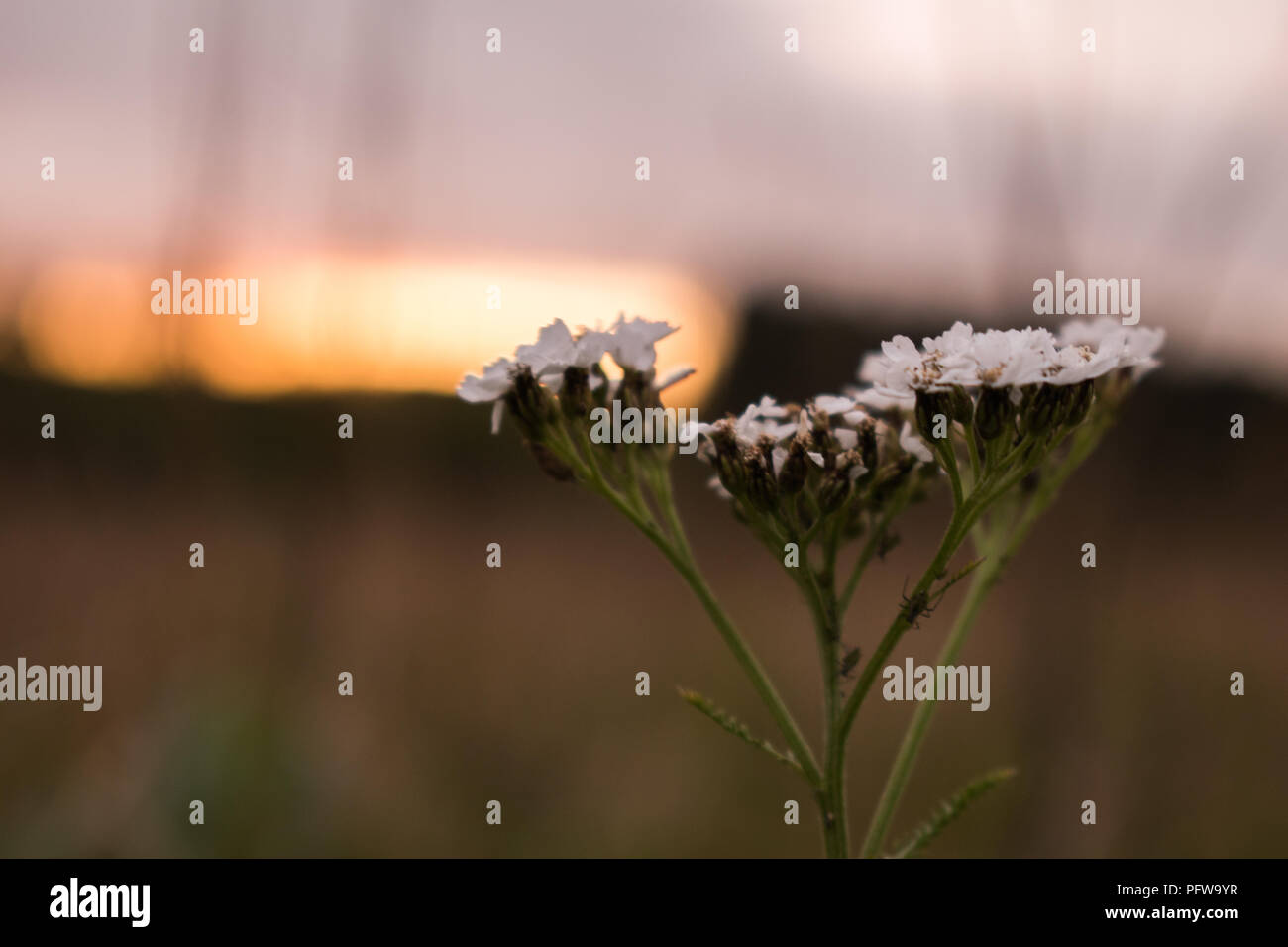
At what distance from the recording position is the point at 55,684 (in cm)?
788

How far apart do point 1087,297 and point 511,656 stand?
287 inches

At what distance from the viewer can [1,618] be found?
822 cm

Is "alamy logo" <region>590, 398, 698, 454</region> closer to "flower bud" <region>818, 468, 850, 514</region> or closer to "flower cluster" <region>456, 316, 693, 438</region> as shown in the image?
"flower cluster" <region>456, 316, 693, 438</region>

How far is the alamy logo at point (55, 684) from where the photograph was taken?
22.6 feet

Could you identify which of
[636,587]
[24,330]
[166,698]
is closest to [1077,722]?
[166,698]

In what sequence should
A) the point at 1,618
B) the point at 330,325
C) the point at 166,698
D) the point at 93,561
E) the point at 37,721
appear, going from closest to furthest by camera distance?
the point at 330,325 → the point at 166,698 → the point at 37,721 → the point at 1,618 → the point at 93,561

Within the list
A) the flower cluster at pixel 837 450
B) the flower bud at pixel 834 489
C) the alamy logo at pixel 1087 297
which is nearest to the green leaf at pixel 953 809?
the flower cluster at pixel 837 450

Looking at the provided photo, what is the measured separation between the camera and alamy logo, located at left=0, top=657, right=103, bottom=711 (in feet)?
22.6

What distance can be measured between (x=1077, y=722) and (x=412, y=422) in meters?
4.46

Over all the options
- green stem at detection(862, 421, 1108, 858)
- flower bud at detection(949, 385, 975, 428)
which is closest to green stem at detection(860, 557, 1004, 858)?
green stem at detection(862, 421, 1108, 858)

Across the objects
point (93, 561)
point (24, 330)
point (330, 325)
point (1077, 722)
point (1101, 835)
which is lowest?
point (1101, 835)

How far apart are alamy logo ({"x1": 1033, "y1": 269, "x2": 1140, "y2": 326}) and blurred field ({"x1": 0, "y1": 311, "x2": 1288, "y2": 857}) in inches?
21.3
